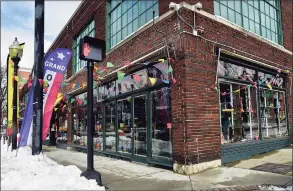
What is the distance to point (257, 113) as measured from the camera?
33.0ft

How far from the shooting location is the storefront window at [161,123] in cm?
808

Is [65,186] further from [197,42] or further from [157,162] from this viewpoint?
[197,42]

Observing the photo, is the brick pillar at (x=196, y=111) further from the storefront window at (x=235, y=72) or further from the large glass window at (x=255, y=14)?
the large glass window at (x=255, y=14)

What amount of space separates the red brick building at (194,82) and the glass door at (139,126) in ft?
0.10

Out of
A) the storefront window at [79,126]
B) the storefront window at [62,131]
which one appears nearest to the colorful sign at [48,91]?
the storefront window at [79,126]

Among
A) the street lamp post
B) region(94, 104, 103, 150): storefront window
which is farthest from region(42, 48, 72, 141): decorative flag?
region(94, 104, 103, 150): storefront window

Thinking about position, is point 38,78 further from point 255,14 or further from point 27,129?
point 255,14

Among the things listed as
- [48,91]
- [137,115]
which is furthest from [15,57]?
[137,115]

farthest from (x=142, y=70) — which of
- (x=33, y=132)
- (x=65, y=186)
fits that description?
(x=65, y=186)

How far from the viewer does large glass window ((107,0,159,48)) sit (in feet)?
31.2

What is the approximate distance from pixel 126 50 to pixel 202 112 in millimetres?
3896

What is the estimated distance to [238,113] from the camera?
360 inches

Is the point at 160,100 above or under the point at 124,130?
above

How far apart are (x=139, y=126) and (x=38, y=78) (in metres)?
3.35
